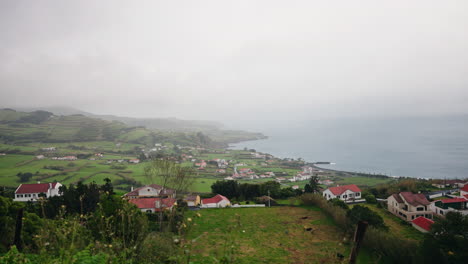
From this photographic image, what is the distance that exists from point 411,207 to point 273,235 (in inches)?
371

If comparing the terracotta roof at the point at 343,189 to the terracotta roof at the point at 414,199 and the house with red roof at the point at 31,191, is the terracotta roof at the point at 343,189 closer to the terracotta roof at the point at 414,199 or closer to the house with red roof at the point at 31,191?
the terracotta roof at the point at 414,199

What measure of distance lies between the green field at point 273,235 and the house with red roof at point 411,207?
16.4 feet

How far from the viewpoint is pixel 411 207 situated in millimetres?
15086

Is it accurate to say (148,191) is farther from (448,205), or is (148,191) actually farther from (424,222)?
(448,205)

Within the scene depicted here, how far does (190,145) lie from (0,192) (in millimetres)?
69200

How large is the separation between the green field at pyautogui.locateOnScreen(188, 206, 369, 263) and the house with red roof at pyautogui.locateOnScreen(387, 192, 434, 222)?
4996 mm

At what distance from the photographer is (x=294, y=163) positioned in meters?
61.4

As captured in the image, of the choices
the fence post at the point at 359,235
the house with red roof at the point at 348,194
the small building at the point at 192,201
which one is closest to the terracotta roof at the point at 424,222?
the house with red roof at the point at 348,194

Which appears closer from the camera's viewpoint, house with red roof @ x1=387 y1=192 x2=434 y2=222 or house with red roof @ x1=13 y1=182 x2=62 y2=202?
house with red roof @ x1=387 y1=192 x2=434 y2=222

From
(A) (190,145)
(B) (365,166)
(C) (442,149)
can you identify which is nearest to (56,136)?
(A) (190,145)

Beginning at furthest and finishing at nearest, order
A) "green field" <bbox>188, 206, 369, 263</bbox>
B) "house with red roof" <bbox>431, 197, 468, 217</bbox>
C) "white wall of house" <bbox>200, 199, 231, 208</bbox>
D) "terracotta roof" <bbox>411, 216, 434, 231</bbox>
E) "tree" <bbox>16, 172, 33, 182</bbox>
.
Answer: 1. "tree" <bbox>16, 172, 33, 182</bbox>
2. "white wall of house" <bbox>200, 199, 231, 208</bbox>
3. "house with red roof" <bbox>431, 197, 468, 217</bbox>
4. "terracotta roof" <bbox>411, 216, 434, 231</bbox>
5. "green field" <bbox>188, 206, 369, 263</bbox>

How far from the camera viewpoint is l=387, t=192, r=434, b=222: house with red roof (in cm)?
1500

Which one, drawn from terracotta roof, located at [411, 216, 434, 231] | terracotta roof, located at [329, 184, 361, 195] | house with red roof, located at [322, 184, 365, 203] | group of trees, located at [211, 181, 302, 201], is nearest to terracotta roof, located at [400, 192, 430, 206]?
terracotta roof, located at [411, 216, 434, 231]

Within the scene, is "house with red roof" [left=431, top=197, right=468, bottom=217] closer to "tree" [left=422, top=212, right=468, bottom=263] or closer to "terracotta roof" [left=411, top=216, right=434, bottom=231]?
"terracotta roof" [left=411, top=216, right=434, bottom=231]
